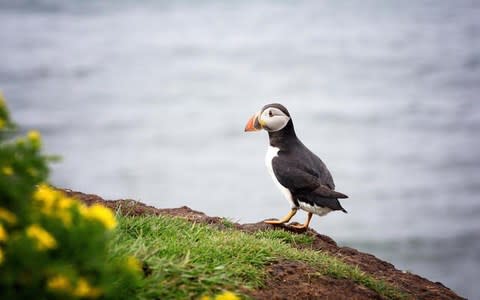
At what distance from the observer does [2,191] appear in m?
2.99

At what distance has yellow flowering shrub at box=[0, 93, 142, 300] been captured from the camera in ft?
9.06

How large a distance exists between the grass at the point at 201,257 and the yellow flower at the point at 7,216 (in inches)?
40.8

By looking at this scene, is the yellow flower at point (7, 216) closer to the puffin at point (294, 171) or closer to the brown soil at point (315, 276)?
the brown soil at point (315, 276)

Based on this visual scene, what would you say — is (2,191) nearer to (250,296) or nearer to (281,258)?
(250,296)

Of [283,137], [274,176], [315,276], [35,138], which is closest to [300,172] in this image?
[274,176]

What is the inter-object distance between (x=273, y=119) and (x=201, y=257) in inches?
102

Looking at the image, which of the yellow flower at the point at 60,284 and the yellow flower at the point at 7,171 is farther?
the yellow flower at the point at 7,171

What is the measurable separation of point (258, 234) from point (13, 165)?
3480 mm

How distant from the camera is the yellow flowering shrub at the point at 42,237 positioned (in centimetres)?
276

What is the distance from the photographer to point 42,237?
2705mm

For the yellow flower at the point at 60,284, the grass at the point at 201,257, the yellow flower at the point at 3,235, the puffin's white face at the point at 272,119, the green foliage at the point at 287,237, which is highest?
the puffin's white face at the point at 272,119

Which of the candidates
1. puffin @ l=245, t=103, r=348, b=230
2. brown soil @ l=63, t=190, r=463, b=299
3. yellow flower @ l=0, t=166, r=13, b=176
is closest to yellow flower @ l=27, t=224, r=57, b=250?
yellow flower @ l=0, t=166, r=13, b=176

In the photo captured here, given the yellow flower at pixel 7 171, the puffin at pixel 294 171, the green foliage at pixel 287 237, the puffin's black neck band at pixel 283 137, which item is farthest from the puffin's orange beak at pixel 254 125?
the yellow flower at pixel 7 171

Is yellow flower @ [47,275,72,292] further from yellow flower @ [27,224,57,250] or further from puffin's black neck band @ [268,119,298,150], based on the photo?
puffin's black neck band @ [268,119,298,150]
